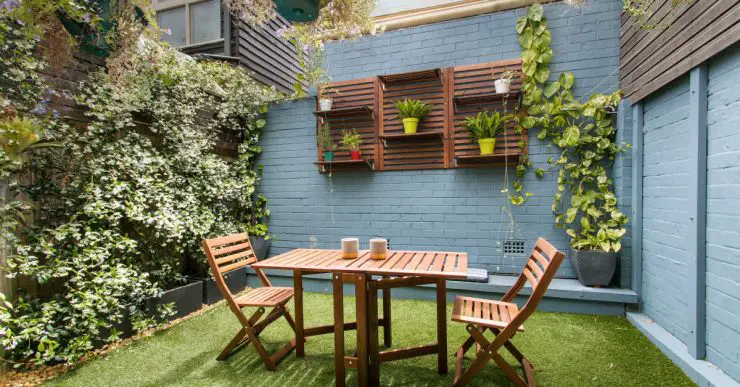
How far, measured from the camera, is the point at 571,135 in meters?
3.60

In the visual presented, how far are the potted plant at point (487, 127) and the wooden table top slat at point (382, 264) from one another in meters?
1.75

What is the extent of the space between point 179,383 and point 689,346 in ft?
10.6

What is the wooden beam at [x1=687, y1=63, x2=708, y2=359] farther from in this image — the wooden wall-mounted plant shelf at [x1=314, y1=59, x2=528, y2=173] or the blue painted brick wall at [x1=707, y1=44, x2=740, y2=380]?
the wooden wall-mounted plant shelf at [x1=314, y1=59, x2=528, y2=173]

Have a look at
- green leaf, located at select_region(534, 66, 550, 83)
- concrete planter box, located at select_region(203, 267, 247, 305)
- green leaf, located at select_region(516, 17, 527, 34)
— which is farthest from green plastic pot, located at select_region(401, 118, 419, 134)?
concrete planter box, located at select_region(203, 267, 247, 305)

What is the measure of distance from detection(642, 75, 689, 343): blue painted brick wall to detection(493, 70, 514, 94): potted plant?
46.6 inches

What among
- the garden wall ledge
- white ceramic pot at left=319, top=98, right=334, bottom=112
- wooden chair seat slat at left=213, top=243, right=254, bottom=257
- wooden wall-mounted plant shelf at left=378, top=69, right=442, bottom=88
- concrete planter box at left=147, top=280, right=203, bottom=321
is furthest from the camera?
white ceramic pot at left=319, top=98, right=334, bottom=112

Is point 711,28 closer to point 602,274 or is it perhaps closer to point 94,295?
point 602,274

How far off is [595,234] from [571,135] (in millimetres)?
992

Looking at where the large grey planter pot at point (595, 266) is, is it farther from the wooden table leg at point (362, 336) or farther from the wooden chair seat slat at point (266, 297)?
the wooden chair seat slat at point (266, 297)

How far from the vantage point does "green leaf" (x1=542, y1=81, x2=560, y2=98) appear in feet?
12.2

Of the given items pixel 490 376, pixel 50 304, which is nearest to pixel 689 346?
pixel 490 376

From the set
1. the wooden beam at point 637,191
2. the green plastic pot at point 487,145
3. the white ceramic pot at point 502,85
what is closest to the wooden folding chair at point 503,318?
the wooden beam at point 637,191

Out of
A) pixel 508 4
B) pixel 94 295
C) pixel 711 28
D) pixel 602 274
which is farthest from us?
pixel 508 4

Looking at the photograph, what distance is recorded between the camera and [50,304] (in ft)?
7.84
